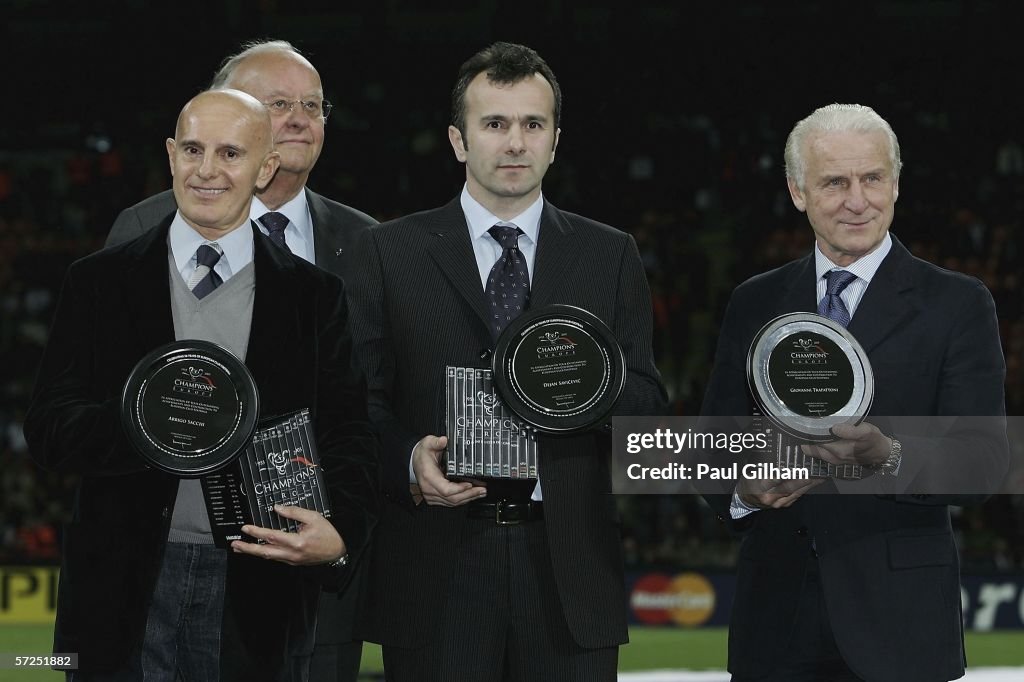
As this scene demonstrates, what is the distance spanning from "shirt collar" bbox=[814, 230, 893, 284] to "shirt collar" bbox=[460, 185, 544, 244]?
0.69 metres

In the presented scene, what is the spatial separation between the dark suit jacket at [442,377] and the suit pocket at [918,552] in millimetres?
615

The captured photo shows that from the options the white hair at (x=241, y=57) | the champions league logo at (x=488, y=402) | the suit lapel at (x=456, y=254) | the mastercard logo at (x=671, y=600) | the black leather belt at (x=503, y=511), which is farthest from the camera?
the mastercard logo at (x=671, y=600)

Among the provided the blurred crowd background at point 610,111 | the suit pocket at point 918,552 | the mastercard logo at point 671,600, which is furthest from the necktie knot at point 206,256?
the blurred crowd background at point 610,111

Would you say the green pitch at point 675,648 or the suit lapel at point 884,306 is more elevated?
the suit lapel at point 884,306

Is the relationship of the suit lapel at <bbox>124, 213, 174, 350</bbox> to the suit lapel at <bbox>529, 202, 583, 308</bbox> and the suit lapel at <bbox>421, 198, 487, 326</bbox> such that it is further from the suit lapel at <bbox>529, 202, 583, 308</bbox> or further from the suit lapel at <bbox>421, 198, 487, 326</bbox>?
the suit lapel at <bbox>529, 202, 583, 308</bbox>

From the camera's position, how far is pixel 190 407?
2.48m

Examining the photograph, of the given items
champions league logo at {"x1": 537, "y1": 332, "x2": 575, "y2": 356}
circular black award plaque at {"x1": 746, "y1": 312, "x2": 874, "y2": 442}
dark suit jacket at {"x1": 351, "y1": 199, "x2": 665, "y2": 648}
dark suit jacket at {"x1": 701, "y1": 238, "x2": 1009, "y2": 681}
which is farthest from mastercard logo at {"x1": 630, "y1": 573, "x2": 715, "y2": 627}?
champions league logo at {"x1": 537, "y1": 332, "x2": 575, "y2": 356}

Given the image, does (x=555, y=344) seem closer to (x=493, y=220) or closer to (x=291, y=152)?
(x=493, y=220)

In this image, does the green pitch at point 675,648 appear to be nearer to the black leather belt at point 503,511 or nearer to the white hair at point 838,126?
the black leather belt at point 503,511

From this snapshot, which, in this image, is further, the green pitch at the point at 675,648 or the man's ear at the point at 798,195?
the green pitch at the point at 675,648

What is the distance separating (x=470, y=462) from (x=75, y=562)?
31.7 inches

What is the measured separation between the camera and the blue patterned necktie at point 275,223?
3621mm

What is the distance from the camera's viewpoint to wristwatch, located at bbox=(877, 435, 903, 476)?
282 cm

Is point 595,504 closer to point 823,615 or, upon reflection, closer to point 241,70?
point 823,615
